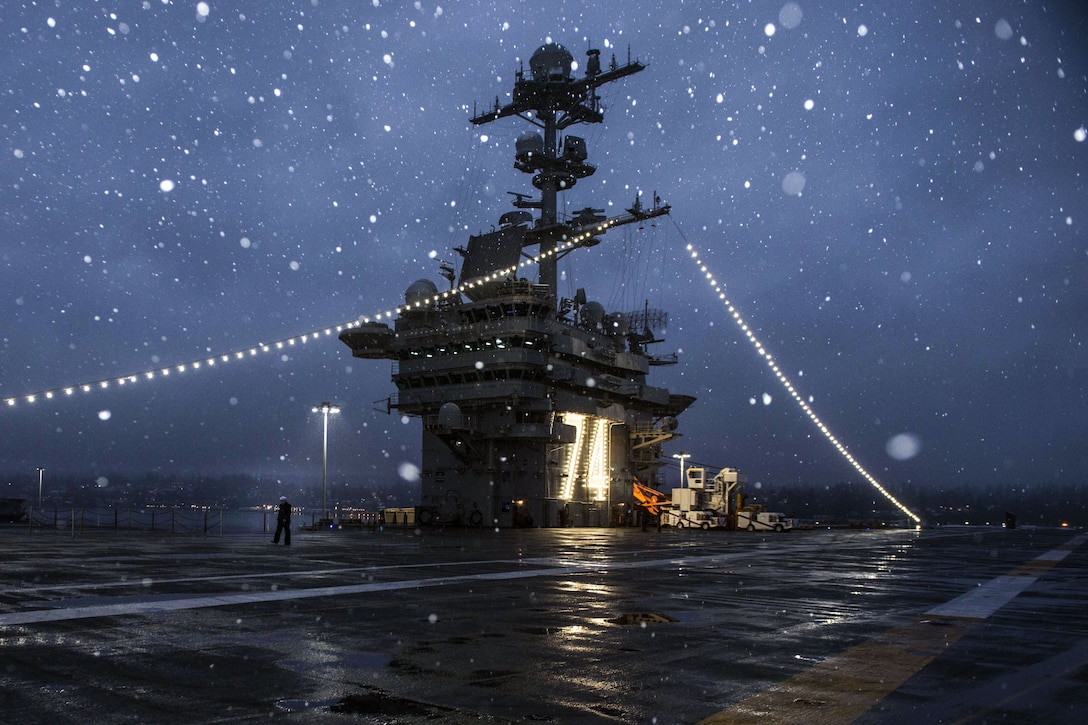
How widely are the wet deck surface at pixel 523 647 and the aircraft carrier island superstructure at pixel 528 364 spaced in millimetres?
34226

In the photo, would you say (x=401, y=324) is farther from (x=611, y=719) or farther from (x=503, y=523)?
(x=611, y=719)

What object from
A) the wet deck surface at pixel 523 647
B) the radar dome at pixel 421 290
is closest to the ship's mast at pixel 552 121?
the radar dome at pixel 421 290

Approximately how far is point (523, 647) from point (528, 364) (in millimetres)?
41866

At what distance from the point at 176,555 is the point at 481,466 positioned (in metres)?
33.0

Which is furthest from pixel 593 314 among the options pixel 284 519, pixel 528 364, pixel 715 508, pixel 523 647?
pixel 523 647

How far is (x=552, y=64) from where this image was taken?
57.0 m

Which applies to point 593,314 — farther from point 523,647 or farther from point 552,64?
point 523,647

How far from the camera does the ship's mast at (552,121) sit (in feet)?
186

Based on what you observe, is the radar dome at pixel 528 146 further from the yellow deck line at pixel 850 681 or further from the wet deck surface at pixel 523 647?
the yellow deck line at pixel 850 681

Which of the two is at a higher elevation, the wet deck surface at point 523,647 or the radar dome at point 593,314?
the radar dome at point 593,314

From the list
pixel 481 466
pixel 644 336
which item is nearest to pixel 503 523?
pixel 481 466

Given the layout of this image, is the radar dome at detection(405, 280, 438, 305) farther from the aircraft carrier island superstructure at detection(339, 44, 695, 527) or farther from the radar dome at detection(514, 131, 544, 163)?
the radar dome at detection(514, 131, 544, 163)

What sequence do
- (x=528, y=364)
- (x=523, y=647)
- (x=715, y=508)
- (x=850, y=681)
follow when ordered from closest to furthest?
(x=850, y=681), (x=523, y=647), (x=528, y=364), (x=715, y=508)

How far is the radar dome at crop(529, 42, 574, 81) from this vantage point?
56844 millimetres
